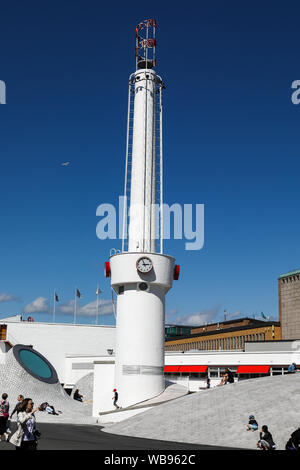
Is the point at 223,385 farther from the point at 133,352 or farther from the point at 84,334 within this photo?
the point at 84,334

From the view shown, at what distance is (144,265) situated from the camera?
4269 centimetres

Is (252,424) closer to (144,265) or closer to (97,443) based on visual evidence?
(97,443)

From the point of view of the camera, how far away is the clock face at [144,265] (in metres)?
42.5

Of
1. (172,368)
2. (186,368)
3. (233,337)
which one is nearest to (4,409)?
(186,368)

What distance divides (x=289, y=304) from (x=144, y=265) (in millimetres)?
83781

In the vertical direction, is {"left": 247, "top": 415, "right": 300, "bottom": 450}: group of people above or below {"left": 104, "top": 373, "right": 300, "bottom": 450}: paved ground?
below

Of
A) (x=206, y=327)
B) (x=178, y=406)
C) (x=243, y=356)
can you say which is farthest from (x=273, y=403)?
(x=206, y=327)

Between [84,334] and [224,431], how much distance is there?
56.3 meters

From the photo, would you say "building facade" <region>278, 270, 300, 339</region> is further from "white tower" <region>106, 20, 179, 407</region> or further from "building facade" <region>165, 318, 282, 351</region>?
"white tower" <region>106, 20, 179, 407</region>

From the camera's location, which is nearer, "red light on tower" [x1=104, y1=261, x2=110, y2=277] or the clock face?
the clock face

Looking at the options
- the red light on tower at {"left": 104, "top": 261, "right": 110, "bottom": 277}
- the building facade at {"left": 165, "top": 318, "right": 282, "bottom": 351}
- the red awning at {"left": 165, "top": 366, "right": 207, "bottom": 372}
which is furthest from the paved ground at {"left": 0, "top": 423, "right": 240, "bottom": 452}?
the building facade at {"left": 165, "top": 318, "right": 282, "bottom": 351}

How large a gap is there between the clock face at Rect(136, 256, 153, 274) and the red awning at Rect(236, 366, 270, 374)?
1746 cm

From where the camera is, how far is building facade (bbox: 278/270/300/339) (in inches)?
4466

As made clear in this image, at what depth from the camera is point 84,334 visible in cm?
8231
